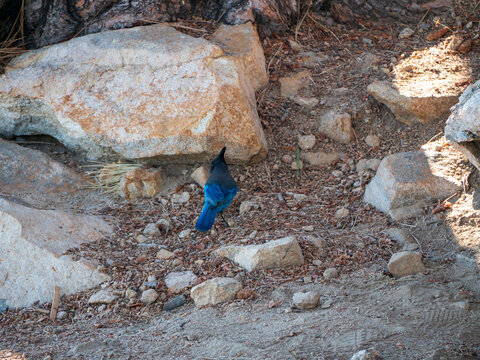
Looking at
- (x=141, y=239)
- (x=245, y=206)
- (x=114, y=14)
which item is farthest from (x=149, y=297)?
(x=114, y=14)

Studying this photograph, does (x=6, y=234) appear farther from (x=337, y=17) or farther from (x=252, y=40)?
(x=337, y=17)

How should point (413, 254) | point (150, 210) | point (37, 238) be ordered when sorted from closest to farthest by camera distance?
1. point (413, 254)
2. point (37, 238)
3. point (150, 210)

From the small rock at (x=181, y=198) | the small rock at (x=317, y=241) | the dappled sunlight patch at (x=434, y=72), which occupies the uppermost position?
the dappled sunlight patch at (x=434, y=72)

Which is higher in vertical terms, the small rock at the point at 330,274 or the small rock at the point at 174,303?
the small rock at the point at 330,274

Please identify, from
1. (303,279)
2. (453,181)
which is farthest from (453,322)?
(453,181)

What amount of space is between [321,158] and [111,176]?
6.36 ft

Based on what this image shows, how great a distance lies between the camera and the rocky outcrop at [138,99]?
5.10m

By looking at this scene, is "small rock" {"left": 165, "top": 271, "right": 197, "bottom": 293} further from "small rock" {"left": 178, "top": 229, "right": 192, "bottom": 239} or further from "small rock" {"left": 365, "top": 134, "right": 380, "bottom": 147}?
"small rock" {"left": 365, "top": 134, "right": 380, "bottom": 147}

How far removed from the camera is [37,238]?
414 centimetres

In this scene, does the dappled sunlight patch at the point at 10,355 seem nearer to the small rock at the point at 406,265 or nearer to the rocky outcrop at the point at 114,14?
the small rock at the point at 406,265

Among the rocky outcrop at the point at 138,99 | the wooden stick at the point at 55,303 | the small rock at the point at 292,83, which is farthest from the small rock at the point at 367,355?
the small rock at the point at 292,83

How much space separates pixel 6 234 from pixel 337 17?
173 inches

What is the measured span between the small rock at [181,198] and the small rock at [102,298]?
137 centimetres

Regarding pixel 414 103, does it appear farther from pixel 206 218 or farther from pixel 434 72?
pixel 206 218
